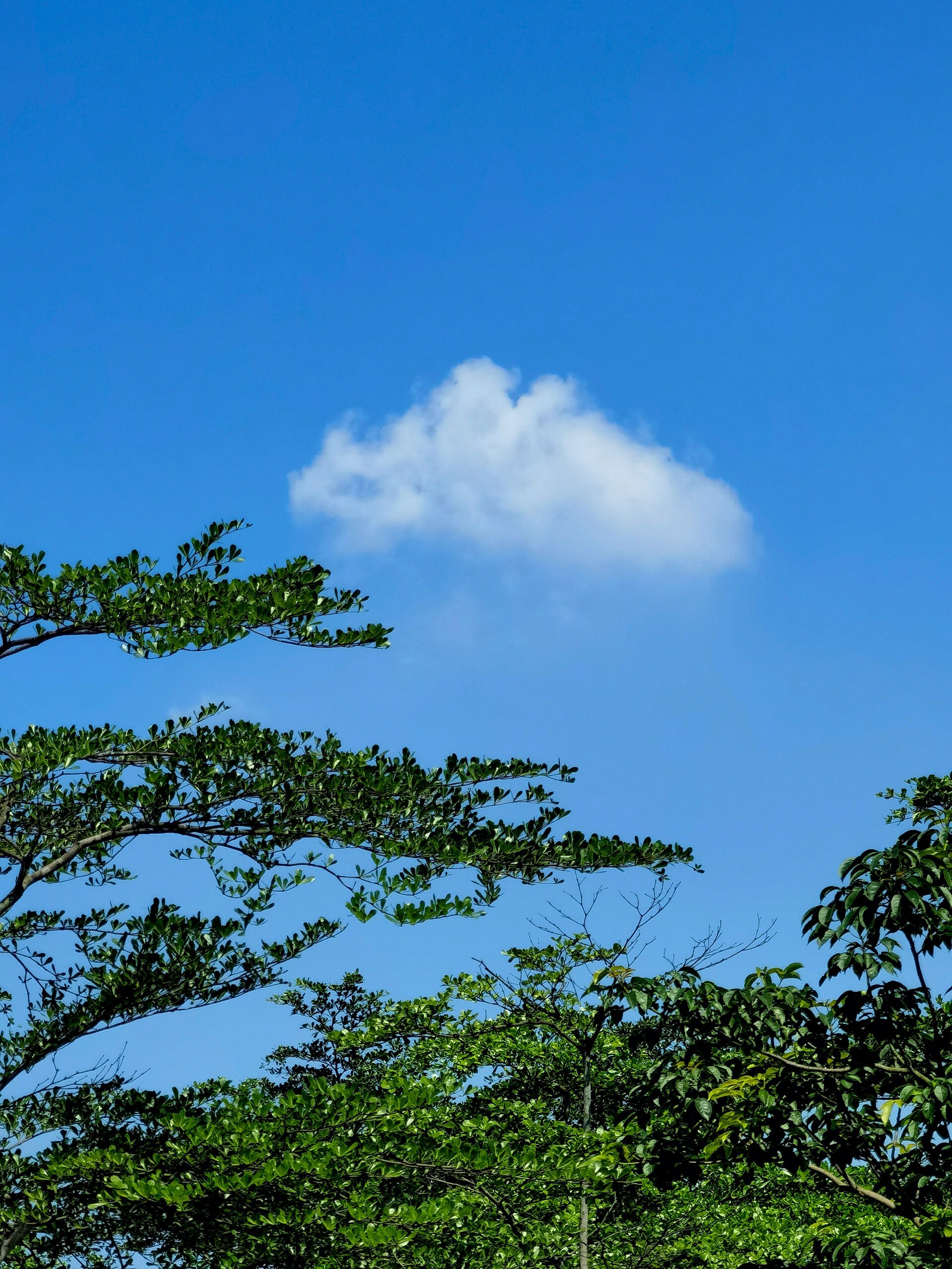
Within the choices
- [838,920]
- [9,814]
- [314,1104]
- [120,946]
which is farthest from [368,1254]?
[838,920]

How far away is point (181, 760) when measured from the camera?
29.2 ft

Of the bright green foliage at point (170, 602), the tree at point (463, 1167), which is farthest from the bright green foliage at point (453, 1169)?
the bright green foliage at point (170, 602)

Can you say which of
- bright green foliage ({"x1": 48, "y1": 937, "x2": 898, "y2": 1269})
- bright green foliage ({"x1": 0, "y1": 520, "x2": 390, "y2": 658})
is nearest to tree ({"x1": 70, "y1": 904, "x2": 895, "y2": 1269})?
bright green foliage ({"x1": 48, "y1": 937, "x2": 898, "y2": 1269})

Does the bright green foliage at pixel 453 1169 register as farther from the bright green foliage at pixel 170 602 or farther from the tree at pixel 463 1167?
the bright green foliage at pixel 170 602

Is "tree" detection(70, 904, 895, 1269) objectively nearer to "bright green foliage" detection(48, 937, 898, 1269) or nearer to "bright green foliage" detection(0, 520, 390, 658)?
"bright green foliage" detection(48, 937, 898, 1269)

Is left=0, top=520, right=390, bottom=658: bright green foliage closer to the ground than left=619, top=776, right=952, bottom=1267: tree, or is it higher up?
higher up

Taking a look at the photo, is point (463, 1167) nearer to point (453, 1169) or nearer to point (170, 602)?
point (453, 1169)

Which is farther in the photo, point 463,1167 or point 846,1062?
point 463,1167

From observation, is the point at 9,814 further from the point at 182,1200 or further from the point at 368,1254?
the point at 368,1254

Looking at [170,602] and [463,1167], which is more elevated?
[170,602]

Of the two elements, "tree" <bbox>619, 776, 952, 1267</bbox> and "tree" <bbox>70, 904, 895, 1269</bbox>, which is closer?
"tree" <bbox>619, 776, 952, 1267</bbox>

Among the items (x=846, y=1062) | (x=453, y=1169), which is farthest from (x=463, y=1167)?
(x=846, y=1062)

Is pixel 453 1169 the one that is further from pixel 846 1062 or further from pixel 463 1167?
pixel 846 1062

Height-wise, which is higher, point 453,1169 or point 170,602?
point 170,602
